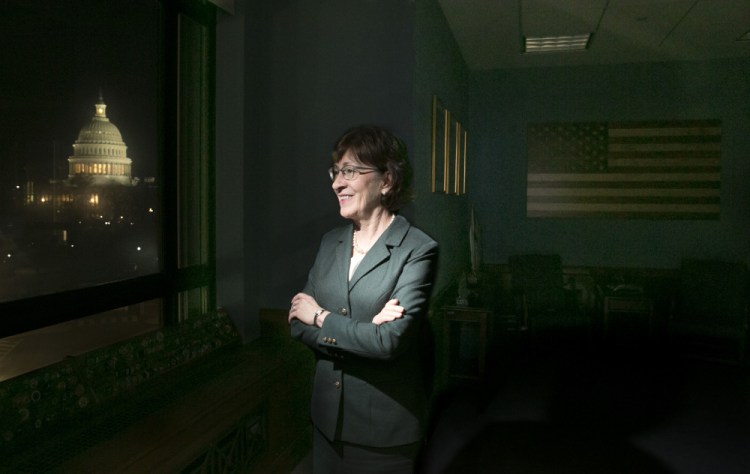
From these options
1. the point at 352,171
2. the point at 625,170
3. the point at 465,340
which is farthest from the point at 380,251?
the point at 625,170

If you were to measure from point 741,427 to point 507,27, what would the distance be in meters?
3.54

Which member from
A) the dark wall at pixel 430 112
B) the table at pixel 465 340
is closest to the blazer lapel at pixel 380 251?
the dark wall at pixel 430 112

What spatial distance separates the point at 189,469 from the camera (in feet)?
6.68

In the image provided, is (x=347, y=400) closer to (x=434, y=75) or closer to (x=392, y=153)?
(x=392, y=153)

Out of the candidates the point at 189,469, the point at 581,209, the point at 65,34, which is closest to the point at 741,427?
the point at 581,209

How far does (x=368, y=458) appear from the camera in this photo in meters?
1.72

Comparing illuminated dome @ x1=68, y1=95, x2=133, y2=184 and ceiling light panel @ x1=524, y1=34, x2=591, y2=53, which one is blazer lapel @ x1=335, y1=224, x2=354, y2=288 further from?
ceiling light panel @ x1=524, y1=34, x2=591, y2=53

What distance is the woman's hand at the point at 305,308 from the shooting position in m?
1.81

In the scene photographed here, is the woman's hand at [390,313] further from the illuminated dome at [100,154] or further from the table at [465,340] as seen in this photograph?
the table at [465,340]

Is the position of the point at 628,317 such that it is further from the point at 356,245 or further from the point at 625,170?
the point at 356,245

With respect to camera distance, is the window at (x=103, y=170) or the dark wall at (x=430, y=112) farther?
the dark wall at (x=430, y=112)

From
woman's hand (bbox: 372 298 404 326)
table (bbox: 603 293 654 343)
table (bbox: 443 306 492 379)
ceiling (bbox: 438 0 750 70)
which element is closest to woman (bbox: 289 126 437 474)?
woman's hand (bbox: 372 298 404 326)

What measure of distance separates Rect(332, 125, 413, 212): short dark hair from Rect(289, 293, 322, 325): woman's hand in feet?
1.31

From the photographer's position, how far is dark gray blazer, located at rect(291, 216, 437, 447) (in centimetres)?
168
